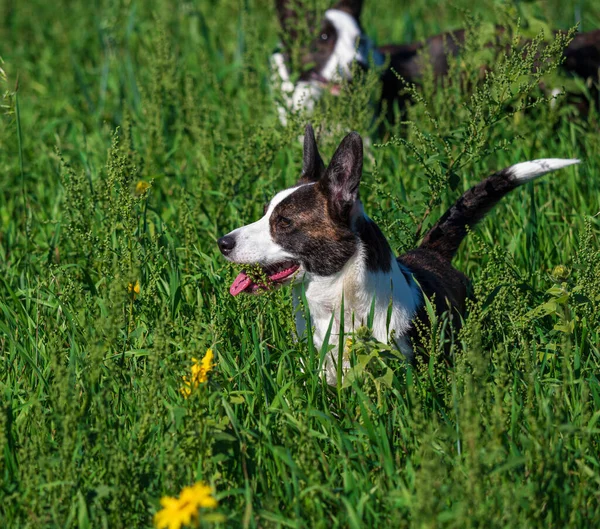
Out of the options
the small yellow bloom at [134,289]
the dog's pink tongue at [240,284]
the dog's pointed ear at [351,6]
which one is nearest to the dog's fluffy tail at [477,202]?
the dog's pink tongue at [240,284]

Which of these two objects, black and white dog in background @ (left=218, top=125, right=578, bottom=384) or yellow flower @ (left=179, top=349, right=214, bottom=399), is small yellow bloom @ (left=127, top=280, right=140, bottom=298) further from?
yellow flower @ (left=179, top=349, right=214, bottom=399)

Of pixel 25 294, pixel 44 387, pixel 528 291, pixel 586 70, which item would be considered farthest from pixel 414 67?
pixel 44 387

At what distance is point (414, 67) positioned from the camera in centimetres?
642

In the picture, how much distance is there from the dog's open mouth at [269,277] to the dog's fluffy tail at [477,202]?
0.72 metres

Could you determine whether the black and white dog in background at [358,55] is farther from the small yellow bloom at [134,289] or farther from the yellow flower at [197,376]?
the yellow flower at [197,376]

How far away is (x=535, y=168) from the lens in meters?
3.38

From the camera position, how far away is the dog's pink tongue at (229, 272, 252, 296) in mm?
3172

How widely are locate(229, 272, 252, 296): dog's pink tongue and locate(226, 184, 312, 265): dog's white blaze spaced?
94 millimetres

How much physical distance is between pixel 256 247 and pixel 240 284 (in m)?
0.16

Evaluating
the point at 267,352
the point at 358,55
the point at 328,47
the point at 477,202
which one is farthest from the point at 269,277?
the point at 328,47

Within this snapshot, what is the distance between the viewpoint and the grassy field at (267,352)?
2225 millimetres

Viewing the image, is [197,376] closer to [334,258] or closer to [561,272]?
[334,258]

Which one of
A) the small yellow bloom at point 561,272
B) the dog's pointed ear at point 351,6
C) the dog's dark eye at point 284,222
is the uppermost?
the dog's pointed ear at point 351,6

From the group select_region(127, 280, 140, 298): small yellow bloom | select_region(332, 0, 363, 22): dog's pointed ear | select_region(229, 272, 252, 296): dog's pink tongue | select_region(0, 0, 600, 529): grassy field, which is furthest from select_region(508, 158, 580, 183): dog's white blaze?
select_region(332, 0, 363, 22): dog's pointed ear
